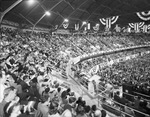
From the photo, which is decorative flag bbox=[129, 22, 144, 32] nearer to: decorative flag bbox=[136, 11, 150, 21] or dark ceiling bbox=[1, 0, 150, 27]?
decorative flag bbox=[136, 11, 150, 21]

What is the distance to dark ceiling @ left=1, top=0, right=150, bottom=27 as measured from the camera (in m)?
20.0

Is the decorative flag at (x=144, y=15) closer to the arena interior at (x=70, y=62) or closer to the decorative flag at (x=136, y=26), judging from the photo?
the arena interior at (x=70, y=62)

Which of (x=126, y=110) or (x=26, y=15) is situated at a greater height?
(x=26, y=15)

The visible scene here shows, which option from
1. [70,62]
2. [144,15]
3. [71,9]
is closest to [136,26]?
[144,15]

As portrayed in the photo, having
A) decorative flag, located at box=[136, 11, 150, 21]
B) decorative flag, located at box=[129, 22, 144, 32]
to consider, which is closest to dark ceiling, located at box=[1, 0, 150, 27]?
decorative flag, located at box=[136, 11, 150, 21]

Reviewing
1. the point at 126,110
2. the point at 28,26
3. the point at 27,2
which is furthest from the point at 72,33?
the point at 126,110

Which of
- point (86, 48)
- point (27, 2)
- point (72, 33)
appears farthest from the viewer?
point (72, 33)

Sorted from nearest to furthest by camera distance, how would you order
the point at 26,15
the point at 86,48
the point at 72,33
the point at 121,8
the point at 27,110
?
the point at 27,110 < the point at 26,15 < the point at 86,48 < the point at 121,8 < the point at 72,33

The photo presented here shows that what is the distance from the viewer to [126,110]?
438 cm

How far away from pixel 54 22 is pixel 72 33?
532 cm

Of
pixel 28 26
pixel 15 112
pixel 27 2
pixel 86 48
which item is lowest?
pixel 15 112

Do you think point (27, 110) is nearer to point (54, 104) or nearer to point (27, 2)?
point (54, 104)

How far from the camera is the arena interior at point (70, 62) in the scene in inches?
151

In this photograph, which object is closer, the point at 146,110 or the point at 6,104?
the point at 6,104
